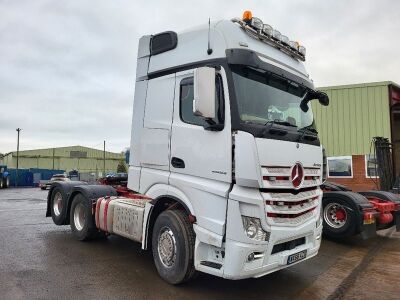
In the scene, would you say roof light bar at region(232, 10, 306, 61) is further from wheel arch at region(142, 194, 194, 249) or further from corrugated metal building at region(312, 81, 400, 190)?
corrugated metal building at region(312, 81, 400, 190)

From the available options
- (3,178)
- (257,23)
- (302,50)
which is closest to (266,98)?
(257,23)

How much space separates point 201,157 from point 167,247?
4.65ft

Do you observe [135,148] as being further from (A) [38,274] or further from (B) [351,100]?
(B) [351,100]

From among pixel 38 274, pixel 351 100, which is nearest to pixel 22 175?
pixel 351 100

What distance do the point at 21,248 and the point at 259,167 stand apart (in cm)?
527

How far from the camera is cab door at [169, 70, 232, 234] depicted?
4.60 m

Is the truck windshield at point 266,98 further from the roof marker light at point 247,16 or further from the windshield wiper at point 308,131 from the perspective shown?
the roof marker light at point 247,16

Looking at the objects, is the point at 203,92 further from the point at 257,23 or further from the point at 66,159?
the point at 66,159

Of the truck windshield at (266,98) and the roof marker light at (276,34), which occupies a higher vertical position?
the roof marker light at (276,34)

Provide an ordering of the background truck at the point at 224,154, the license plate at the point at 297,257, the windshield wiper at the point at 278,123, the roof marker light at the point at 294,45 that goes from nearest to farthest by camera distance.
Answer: the background truck at the point at 224,154 → the windshield wiper at the point at 278,123 → the license plate at the point at 297,257 → the roof marker light at the point at 294,45

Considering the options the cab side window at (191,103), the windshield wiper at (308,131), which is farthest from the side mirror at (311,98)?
the cab side window at (191,103)

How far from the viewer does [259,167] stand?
4.39 m

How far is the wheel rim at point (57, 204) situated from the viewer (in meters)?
8.76

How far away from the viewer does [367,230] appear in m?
8.33
